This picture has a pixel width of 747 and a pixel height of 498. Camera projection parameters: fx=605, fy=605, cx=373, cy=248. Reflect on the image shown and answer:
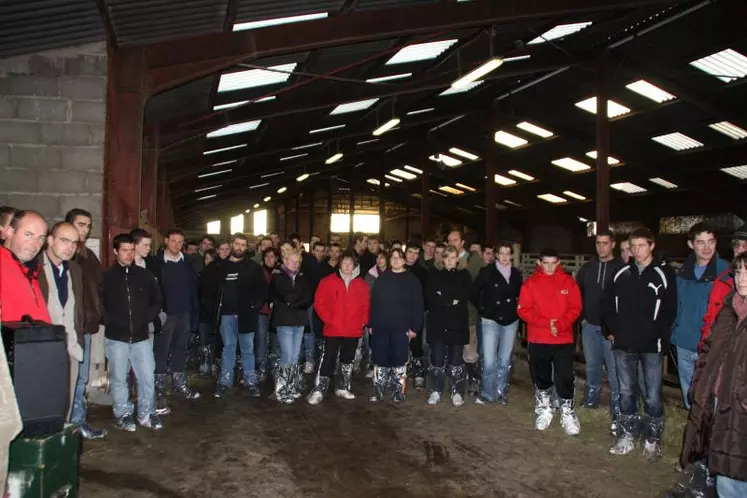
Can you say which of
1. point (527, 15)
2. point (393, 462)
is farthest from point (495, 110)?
point (393, 462)

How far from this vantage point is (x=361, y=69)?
9.87 meters

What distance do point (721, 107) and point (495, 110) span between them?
17.7ft

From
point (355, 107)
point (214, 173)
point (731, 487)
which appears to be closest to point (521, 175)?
point (355, 107)

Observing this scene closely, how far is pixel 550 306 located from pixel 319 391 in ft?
8.99

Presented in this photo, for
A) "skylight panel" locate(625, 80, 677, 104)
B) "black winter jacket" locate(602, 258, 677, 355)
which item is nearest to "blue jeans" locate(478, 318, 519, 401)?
"black winter jacket" locate(602, 258, 677, 355)

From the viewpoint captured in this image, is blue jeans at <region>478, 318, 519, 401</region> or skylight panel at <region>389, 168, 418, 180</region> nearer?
blue jeans at <region>478, 318, 519, 401</region>

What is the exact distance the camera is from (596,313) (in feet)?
20.5

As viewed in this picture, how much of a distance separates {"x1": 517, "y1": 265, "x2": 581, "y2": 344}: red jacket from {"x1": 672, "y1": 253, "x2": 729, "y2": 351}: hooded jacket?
3.15ft

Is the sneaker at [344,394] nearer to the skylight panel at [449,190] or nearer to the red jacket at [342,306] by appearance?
the red jacket at [342,306]

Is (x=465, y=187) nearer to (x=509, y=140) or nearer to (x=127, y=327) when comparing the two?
(x=509, y=140)

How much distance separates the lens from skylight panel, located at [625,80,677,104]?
13132mm

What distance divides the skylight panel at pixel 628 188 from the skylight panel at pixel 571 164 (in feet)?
4.89

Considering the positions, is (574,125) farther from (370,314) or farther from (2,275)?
(2,275)

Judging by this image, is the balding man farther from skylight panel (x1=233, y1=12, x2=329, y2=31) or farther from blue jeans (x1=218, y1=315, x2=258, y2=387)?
skylight panel (x1=233, y1=12, x2=329, y2=31)
